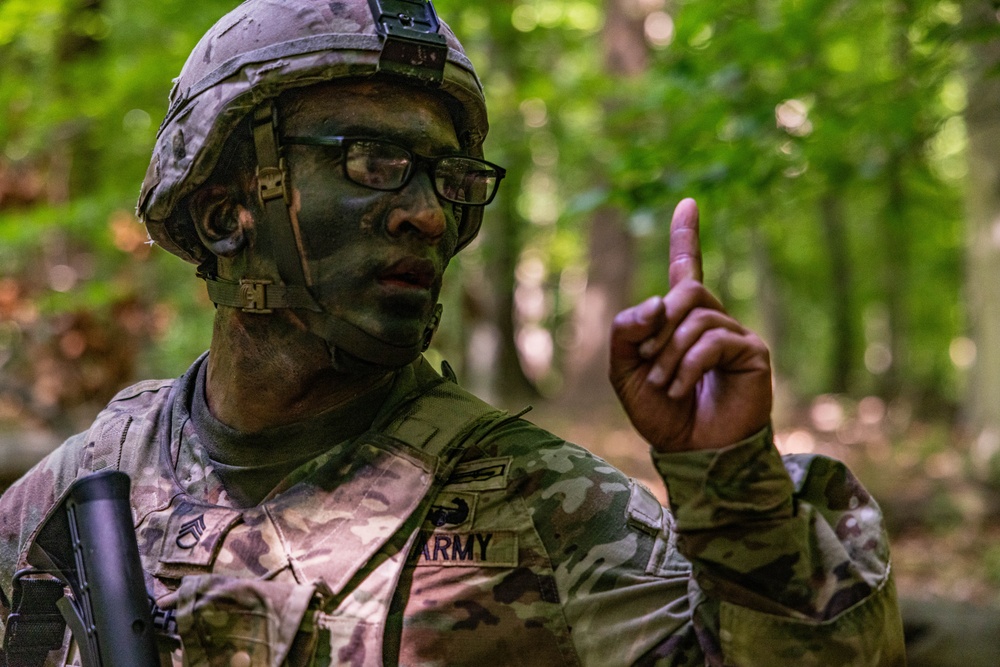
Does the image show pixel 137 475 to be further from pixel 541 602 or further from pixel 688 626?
pixel 688 626

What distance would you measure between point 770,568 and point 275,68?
4.62ft

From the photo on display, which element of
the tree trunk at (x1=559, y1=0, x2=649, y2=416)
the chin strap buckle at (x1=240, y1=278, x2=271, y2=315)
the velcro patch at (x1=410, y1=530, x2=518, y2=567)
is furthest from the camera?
the tree trunk at (x1=559, y1=0, x2=649, y2=416)

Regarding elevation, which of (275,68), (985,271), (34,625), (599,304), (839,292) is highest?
(275,68)

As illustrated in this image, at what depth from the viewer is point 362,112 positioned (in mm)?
2072

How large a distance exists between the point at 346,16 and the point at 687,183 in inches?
92.0

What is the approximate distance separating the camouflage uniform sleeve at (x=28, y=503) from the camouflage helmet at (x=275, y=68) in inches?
22.9

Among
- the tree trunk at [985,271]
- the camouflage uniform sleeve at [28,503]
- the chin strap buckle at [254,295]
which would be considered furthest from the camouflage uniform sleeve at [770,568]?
the tree trunk at [985,271]

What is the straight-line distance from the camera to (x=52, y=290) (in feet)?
24.7

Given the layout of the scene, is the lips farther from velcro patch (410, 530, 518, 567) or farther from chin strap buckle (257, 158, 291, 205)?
velcro patch (410, 530, 518, 567)

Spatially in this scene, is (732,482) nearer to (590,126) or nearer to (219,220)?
(219,220)

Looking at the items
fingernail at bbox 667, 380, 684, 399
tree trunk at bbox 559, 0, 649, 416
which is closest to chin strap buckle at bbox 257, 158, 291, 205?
fingernail at bbox 667, 380, 684, 399

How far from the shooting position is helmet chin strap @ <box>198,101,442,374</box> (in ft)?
6.72

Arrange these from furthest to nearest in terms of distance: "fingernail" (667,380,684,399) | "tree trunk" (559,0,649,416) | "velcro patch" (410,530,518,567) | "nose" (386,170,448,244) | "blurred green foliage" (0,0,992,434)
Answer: "tree trunk" (559,0,649,416), "blurred green foliage" (0,0,992,434), "nose" (386,170,448,244), "velcro patch" (410,530,518,567), "fingernail" (667,380,684,399)

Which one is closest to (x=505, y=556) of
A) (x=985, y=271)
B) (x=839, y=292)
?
(x=985, y=271)
